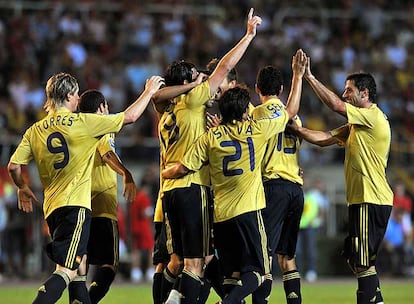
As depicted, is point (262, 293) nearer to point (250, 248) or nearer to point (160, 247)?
point (250, 248)

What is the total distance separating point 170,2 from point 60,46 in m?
4.06

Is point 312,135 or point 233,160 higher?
point 312,135

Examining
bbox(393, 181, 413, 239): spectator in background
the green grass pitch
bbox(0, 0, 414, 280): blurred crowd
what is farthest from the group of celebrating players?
bbox(393, 181, 413, 239): spectator in background

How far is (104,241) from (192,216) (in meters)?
1.43

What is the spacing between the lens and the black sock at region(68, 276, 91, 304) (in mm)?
11395

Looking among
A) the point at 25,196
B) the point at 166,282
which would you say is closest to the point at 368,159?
the point at 166,282

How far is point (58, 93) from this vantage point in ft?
36.5

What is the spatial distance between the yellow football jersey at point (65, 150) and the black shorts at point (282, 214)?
216 cm

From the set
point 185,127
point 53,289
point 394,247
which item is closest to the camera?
point 53,289

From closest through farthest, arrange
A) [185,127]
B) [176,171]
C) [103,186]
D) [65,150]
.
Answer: [65,150] → [176,171] → [185,127] → [103,186]

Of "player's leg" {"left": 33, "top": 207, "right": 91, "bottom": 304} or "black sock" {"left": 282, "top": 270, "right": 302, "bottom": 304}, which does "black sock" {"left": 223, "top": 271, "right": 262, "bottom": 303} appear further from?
"player's leg" {"left": 33, "top": 207, "right": 91, "bottom": 304}

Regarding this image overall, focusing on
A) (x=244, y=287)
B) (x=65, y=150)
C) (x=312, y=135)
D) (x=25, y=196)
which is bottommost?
(x=244, y=287)

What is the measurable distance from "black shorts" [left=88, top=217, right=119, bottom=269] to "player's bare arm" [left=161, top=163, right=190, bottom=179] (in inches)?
46.2

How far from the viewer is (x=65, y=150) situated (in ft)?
36.0
